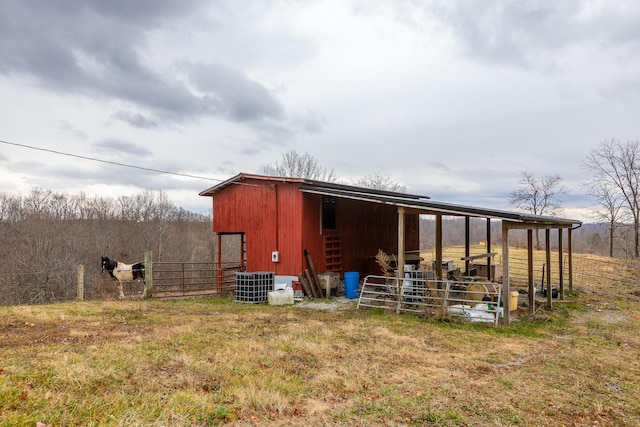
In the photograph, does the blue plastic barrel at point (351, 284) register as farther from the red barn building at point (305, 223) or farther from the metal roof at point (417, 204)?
the metal roof at point (417, 204)

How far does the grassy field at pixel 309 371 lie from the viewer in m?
3.98

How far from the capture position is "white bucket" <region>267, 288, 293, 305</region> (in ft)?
36.1

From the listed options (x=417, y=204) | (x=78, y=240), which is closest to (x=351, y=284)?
(x=417, y=204)

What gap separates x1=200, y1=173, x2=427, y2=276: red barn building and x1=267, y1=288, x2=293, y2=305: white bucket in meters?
0.88

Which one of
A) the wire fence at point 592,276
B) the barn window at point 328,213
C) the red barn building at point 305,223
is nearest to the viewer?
the red barn building at point 305,223

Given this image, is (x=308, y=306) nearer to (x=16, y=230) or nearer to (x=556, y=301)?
(x=556, y=301)

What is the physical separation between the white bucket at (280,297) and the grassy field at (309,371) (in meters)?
2.07

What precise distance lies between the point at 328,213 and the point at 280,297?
3.30m

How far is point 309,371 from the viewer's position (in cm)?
534

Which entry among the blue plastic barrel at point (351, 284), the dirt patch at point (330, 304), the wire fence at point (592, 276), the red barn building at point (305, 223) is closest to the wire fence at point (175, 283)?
the wire fence at point (592, 276)

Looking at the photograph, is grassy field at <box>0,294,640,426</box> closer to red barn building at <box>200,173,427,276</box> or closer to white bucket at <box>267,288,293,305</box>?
white bucket at <box>267,288,293,305</box>

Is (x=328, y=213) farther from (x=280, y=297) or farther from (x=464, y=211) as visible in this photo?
(x=464, y=211)

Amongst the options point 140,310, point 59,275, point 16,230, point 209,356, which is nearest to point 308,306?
point 140,310

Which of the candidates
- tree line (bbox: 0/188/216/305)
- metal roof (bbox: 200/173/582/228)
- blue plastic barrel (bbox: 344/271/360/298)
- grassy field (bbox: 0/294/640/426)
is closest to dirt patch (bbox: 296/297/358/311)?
blue plastic barrel (bbox: 344/271/360/298)
